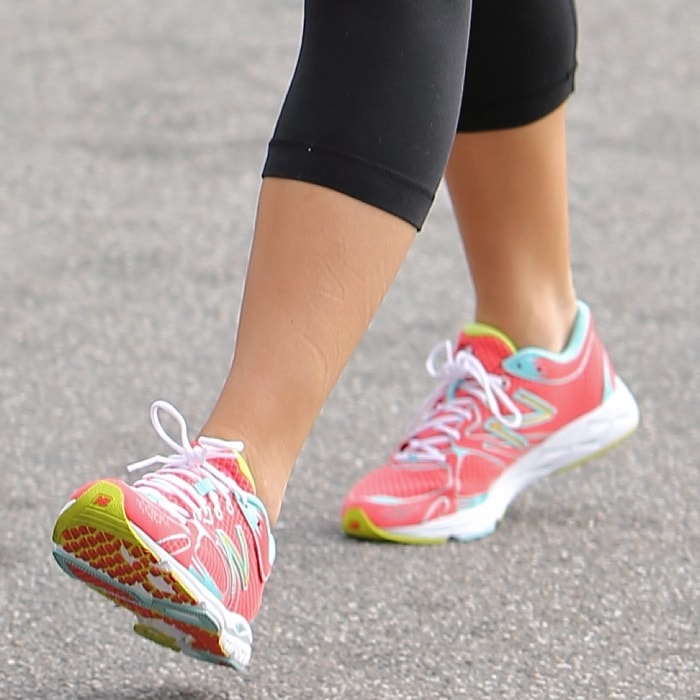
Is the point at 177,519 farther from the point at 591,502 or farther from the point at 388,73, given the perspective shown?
the point at 591,502

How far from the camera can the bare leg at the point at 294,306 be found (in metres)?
1.30

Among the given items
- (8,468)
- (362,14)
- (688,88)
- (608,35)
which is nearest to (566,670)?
(362,14)

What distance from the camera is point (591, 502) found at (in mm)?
1857

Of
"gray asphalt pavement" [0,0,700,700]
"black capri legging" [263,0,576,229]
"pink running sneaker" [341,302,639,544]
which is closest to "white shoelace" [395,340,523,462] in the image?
"pink running sneaker" [341,302,639,544]

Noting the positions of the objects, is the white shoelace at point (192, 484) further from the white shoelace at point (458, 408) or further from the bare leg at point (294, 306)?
the white shoelace at point (458, 408)

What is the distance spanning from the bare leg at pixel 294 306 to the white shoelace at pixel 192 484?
1.0 inches

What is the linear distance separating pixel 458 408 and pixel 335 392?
490 millimetres

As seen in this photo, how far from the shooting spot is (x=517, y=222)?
1701 mm

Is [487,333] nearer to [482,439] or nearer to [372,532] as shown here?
[482,439]

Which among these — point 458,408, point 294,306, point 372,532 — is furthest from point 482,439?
point 294,306

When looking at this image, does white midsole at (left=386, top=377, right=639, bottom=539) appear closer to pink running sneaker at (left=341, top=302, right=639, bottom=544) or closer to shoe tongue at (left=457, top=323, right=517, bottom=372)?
pink running sneaker at (left=341, top=302, right=639, bottom=544)

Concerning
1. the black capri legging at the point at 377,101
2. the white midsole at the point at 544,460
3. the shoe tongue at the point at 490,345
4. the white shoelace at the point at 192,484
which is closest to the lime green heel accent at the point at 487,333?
the shoe tongue at the point at 490,345

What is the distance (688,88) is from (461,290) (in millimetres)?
1550

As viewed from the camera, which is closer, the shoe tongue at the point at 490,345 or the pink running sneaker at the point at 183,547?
the pink running sneaker at the point at 183,547
